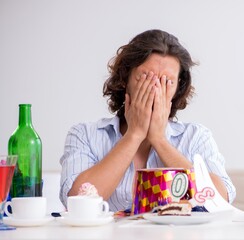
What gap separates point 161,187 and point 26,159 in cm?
32

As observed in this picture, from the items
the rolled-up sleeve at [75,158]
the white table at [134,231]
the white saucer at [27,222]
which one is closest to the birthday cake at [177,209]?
the white table at [134,231]

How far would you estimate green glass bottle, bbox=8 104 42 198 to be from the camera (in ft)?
4.43

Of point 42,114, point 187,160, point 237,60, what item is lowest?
point 187,160

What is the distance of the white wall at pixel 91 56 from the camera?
11.3 ft

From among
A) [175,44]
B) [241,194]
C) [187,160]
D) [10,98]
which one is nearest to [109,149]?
[187,160]

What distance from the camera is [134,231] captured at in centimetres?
109

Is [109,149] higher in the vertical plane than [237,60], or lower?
lower

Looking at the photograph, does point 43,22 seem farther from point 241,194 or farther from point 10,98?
point 241,194

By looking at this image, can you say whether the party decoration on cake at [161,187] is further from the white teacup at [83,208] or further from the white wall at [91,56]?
the white wall at [91,56]

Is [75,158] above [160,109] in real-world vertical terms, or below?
below

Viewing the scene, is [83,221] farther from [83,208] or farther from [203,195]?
[203,195]

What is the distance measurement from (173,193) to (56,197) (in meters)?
1.21

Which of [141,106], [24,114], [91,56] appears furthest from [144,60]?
[91,56]

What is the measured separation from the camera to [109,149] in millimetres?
2016
